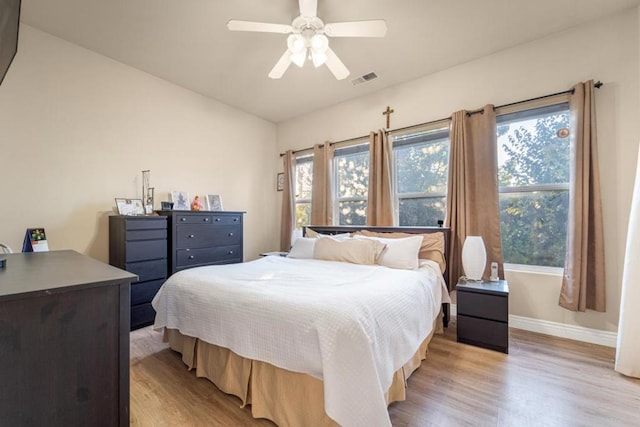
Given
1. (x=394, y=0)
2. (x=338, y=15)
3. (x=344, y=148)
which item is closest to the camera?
(x=394, y=0)

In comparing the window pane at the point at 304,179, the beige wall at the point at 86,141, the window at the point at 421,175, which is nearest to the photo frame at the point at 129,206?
the beige wall at the point at 86,141

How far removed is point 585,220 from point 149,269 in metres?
4.15

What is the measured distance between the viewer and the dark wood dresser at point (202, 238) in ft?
10.2

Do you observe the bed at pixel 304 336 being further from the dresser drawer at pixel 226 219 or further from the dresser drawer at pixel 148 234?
the dresser drawer at pixel 226 219

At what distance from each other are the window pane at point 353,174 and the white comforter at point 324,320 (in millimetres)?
1891

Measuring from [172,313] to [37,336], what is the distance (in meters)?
1.18

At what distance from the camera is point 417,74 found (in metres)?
3.28

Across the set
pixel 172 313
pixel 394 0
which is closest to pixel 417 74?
→ pixel 394 0

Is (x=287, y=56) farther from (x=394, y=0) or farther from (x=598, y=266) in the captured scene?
(x=598, y=266)

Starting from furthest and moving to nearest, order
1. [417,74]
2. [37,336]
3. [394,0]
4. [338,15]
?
[417,74] → [338,15] → [394,0] → [37,336]

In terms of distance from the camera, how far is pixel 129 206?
304 cm

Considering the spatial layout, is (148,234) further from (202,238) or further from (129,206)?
(202,238)

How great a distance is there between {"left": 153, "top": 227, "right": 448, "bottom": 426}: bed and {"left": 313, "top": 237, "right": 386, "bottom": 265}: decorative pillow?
478mm

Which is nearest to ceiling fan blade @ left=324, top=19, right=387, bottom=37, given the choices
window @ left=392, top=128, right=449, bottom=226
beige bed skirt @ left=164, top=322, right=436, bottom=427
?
window @ left=392, top=128, right=449, bottom=226
